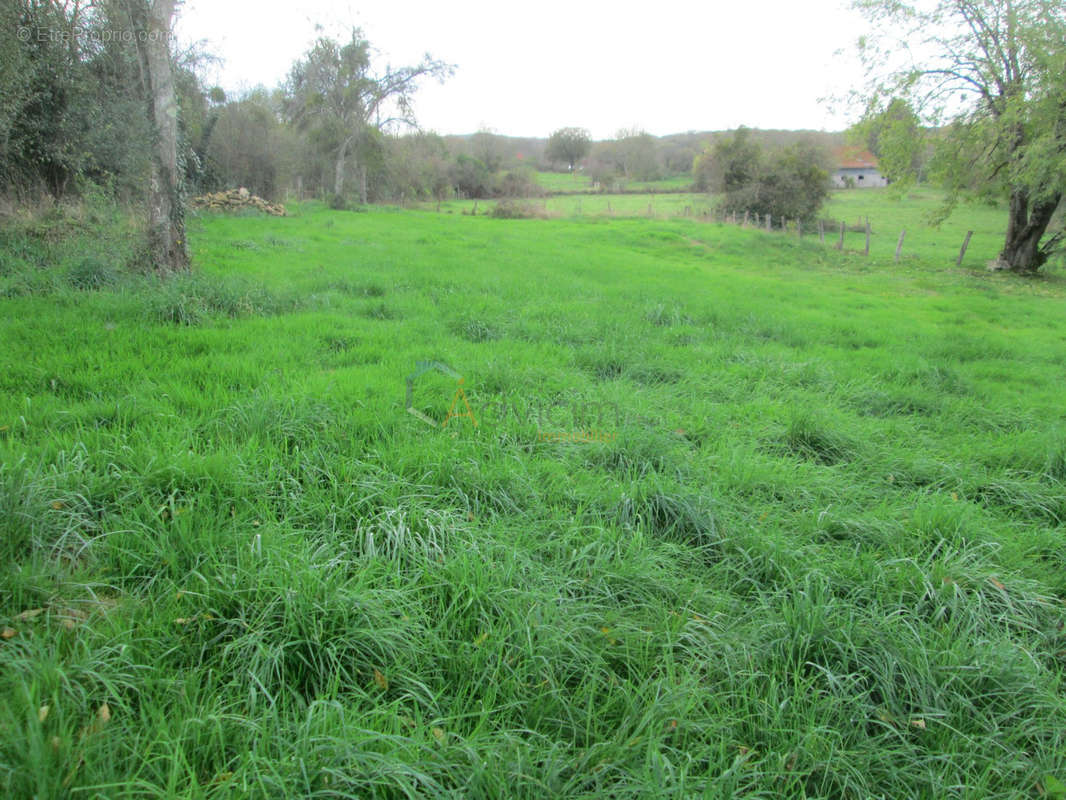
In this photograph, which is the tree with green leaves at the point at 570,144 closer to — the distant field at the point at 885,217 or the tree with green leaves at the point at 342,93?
the distant field at the point at 885,217

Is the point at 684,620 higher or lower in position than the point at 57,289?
lower

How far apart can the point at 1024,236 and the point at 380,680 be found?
2548cm

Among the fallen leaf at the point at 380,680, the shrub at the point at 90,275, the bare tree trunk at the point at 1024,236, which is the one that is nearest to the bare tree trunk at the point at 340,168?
the shrub at the point at 90,275

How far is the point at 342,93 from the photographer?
33.8 m

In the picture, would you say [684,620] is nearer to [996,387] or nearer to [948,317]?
[996,387]

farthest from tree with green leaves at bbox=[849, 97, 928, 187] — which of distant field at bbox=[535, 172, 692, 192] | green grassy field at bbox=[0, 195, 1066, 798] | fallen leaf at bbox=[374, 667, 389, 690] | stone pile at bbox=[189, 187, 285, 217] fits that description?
distant field at bbox=[535, 172, 692, 192]

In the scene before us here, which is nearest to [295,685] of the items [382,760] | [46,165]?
[382,760]

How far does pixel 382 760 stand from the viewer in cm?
177

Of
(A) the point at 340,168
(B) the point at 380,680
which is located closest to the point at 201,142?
(A) the point at 340,168

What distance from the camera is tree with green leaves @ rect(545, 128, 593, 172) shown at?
75.8 metres

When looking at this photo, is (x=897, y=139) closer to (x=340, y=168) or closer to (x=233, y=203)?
(x=233, y=203)

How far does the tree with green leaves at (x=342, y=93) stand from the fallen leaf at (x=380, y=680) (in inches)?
1379

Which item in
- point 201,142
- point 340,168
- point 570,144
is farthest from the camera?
point 570,144

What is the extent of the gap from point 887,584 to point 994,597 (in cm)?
55
